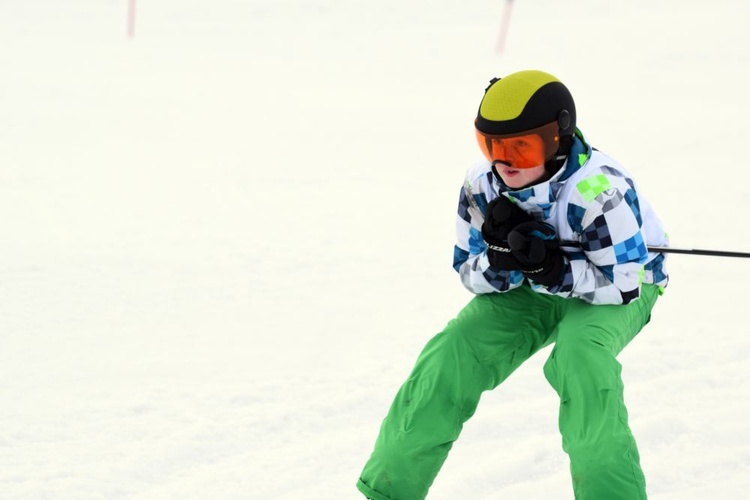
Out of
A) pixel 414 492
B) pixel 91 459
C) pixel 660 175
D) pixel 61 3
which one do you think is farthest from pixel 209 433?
pixel 61 3

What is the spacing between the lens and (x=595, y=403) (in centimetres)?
287

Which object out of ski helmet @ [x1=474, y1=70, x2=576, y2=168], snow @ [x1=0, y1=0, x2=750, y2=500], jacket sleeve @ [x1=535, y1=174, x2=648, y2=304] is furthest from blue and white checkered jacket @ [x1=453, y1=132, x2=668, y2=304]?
snow @ [x1=0, y1=0, x2=750, y2=500]

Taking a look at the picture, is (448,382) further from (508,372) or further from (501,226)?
(501,226)

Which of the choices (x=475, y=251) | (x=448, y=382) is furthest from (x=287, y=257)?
(x=448, y=382)

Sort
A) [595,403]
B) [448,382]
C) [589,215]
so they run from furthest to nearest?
[448,382] < [589,215] < [595,403]

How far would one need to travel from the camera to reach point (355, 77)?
34.2 feet

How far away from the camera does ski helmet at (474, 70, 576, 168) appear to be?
2.92 metres

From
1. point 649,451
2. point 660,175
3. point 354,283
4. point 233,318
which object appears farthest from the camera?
point 660,175

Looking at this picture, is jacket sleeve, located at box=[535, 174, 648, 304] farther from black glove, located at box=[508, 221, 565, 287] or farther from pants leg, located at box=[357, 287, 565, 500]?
pants leg, located at box=[357, 287, 565, 500]

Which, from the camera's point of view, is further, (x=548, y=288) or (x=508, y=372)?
(x=508, y=372)

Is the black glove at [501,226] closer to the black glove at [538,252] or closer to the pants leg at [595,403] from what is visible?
the black glove at [538,252]

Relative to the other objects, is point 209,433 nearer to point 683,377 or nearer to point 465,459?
point 465,459

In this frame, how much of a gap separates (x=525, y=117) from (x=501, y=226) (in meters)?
0.33

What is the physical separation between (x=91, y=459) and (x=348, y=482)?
925 mm
